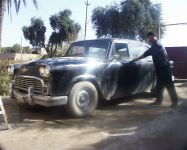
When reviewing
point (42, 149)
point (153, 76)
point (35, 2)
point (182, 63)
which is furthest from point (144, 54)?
point (35, 2)

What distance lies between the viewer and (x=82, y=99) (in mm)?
6332

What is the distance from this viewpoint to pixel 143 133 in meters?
5.10

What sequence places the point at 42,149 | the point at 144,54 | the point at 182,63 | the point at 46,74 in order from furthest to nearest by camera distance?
the point at 182,63, the point at 144,54, the point at 46,74, the point at 42,149

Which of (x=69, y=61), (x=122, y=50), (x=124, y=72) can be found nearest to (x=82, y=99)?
(x=69, y=61)

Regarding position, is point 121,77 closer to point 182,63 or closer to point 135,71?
point 135,71

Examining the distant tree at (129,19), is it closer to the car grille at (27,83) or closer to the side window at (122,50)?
the side window at (122,50)

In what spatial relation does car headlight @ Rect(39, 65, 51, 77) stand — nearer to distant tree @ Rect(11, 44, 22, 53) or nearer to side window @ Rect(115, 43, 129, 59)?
side window @ Rect(115, 43, 129, 59)

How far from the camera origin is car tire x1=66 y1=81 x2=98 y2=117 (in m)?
6.11

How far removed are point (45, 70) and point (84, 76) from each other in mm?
807

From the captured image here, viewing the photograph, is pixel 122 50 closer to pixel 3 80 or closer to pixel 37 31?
pixel 3 80

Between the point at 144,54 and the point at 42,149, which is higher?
the point at 144,54

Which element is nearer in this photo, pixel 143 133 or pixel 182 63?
pixel 143 133

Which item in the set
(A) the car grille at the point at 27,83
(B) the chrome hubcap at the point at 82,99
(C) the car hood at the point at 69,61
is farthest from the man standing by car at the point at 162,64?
(A) the car grille at the point at 27,83

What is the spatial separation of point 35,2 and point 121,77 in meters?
9.57
